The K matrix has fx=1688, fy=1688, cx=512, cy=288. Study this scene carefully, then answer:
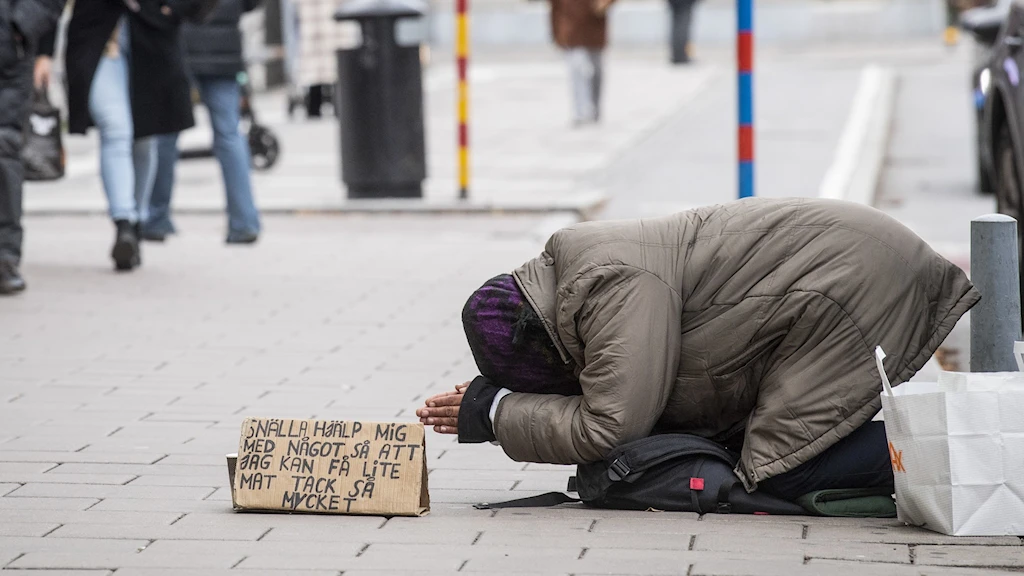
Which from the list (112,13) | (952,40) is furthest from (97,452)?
(952,40)

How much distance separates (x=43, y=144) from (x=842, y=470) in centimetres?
492

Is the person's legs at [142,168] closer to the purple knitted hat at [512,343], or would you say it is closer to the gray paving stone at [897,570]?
the purple knitted hat at [512,343]

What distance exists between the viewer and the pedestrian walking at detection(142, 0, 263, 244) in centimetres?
855

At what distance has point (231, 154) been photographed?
8578mm

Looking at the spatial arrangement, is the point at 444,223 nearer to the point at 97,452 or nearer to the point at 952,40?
the point at 97,452

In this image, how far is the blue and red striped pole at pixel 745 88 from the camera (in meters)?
6.94

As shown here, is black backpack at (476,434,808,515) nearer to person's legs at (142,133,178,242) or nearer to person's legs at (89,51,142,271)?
person's legs at (89,51,142,271)

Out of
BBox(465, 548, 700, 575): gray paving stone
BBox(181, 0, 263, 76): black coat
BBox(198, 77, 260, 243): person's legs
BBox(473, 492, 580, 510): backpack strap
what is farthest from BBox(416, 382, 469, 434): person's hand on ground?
BBox(181, 0, 263, 76): black coat

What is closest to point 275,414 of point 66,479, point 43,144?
point 66,479

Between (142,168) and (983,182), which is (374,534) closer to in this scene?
(142,168)

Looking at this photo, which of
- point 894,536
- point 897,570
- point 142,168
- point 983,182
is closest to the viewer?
point 897,570

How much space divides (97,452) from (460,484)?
3.47 ft

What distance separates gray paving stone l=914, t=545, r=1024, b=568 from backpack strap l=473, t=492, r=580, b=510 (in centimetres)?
91

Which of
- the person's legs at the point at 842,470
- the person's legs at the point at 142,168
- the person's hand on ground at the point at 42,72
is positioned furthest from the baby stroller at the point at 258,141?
the person's legs at the point at 842,470
